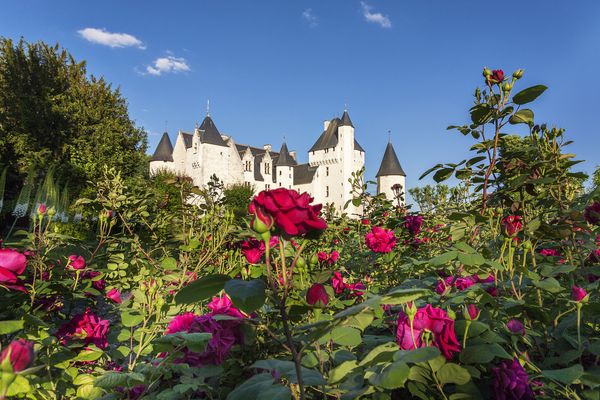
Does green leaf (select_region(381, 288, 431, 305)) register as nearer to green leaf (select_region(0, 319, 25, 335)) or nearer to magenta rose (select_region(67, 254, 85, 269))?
green leaf (select_region(0, 319, 25, 335))

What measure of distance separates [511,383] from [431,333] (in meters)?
0.19

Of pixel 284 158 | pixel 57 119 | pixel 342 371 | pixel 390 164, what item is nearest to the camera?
pixel 342 371

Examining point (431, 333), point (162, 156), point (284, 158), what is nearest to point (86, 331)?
point (431, 333)

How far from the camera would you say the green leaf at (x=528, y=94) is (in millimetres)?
1608

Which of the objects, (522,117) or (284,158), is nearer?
(522,117)

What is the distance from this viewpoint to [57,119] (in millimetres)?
21969

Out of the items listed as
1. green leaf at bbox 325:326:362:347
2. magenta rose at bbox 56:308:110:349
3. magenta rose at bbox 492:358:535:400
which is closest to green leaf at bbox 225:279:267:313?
green leaf at bbox 325:326:362:347

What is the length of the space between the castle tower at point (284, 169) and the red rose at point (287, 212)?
5393cm

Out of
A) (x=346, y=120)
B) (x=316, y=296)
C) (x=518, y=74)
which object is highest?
(x=346, y=120)

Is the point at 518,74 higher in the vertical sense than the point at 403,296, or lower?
higher

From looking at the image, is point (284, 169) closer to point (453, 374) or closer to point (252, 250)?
point (252, 250)

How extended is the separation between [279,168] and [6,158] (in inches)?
1450

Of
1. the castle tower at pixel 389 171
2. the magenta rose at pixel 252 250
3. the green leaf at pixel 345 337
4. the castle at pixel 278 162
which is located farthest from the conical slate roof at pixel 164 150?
the green leaf at pixel 345 337

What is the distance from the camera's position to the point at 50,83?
22.7m
